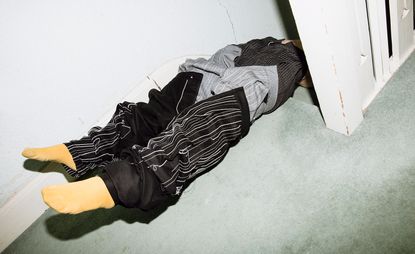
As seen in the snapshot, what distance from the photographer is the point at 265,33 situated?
1.54 metres

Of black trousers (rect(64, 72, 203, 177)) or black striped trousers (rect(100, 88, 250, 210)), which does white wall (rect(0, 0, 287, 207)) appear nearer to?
→ black trousers (rect(64, 72, 203, 177))

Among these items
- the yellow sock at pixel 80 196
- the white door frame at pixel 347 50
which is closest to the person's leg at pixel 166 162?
the yellow sock at pixel 80 196

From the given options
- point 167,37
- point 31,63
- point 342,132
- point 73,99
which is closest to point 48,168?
point 73,99

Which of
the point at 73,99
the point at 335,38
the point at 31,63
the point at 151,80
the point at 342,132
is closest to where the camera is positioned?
the point at 335,38

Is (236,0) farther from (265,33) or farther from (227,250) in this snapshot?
(227,250)

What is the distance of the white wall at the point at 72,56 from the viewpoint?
3.33 ft

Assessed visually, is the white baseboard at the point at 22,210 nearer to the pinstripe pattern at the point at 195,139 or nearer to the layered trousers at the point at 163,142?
the layered trousers at the point at 163,142

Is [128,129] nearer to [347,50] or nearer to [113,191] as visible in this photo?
[113,191]

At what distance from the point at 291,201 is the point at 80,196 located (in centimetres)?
57

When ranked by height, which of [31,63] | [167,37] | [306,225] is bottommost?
[306,225]

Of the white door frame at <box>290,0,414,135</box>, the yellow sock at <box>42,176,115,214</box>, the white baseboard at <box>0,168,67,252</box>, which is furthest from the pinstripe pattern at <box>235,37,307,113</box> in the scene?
the white baseboard at <box>0,168,67,252</box>

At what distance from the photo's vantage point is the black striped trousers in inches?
31.0

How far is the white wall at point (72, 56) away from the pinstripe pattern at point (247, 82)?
266 millimetres

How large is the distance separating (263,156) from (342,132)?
254 millimetres
